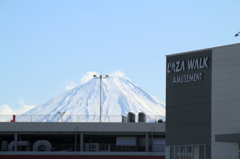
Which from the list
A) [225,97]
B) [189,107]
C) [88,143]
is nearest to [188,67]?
[189,107]

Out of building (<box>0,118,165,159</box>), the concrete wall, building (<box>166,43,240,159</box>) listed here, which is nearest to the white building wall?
building (<box>166,43,240,159</box>)

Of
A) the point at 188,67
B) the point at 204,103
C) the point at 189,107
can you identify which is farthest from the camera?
the point at 188,67

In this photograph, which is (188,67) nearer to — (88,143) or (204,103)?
(204,103)

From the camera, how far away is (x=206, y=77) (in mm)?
56625

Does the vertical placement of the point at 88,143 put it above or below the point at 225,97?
below

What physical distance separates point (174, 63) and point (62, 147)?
114 ft

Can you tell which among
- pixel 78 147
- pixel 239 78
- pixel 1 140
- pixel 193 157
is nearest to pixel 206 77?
pixel 239 78

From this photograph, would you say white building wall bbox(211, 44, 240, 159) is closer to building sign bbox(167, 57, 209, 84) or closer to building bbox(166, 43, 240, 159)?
building bbox(166, 43, 240, 159)

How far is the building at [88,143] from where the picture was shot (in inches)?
3428

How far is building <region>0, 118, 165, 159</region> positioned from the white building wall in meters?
31.0

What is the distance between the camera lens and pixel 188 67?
58406mm

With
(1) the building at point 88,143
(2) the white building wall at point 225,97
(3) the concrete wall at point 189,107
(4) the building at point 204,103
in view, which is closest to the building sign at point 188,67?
(4) the building at point 204,103

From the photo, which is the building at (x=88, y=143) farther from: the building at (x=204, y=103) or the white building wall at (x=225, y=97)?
the white building wall at (x=225, y=97)

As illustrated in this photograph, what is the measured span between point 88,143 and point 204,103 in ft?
120
